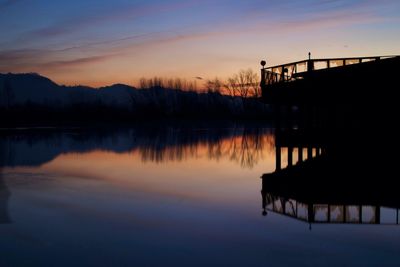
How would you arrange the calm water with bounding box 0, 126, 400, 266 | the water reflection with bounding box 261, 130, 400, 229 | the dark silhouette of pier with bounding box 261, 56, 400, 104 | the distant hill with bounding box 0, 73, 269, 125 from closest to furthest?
the calm water with bounding box 0, 126, 400, 266 → the water reflection with bounding box 261, 130, 400, 229 → the dark silhouette of pier with bounding box 261, 56, 400, 104 → the distant hill with bounding box 0, 73, 269, 125

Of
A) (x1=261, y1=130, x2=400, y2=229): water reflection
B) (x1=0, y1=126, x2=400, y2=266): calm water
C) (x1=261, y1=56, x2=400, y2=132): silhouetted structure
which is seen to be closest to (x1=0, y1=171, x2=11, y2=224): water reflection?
(x1=0, y1=126, x2=400, y2=266): calm water

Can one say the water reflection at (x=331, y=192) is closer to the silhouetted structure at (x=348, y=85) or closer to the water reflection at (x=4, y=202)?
the silhouetted structure at (x=348, y=85)

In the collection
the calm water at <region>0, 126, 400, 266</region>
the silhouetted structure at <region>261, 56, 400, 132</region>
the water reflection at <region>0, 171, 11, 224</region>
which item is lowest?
the calm water at <region>0, 126, 400, 266</region>

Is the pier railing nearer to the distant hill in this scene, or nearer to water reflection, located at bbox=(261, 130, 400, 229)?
water reflection, located at bbox=(261, 130, 400, 229)

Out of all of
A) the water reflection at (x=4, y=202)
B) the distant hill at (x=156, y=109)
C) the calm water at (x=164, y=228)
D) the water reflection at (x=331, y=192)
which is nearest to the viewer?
the calm water at (x=164, y=228)

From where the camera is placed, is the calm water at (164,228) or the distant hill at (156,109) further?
the distant hill at (156,109)

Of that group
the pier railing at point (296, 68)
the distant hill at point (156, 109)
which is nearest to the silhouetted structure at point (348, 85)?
the pier railing at point (296, 68)

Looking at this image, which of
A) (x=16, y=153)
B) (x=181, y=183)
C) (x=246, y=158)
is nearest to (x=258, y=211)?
(x=181, y=183)

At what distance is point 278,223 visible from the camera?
1122cm

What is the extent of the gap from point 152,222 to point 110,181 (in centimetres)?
834

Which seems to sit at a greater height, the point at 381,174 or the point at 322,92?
the point at 322,92

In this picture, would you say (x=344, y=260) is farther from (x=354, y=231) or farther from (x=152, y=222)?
(x=152, y=222)

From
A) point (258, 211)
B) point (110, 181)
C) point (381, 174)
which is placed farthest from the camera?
point (110, 181)

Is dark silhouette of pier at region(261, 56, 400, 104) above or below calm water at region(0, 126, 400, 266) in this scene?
above
